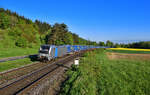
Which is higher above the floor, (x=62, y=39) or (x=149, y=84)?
(x=62, y=39)

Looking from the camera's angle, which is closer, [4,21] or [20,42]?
[20,42]

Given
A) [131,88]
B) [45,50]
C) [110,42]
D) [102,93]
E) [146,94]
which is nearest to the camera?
[102,93]

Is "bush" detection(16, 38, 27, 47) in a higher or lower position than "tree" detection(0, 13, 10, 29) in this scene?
lower

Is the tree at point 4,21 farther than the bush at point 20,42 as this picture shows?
Yes

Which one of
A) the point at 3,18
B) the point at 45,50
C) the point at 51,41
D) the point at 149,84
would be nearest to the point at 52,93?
the point at 149,84

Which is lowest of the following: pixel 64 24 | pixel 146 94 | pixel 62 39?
pixel 146 94

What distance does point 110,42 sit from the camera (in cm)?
16688

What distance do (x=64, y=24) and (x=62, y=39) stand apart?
9.93m

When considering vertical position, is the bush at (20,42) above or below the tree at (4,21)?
below

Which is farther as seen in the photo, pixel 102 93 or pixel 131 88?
pixel 131 88

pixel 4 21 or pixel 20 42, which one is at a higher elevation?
pixel 4 21

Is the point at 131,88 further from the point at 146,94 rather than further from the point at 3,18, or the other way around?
the point at 3,18

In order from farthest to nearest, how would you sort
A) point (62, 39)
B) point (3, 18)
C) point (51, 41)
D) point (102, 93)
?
point (3, 18) < point (62, 39) < point (51, 41) < point (102, 93)

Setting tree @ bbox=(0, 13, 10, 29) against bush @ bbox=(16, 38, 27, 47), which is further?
tree @ bbox=(0, 13, 10, 29)
